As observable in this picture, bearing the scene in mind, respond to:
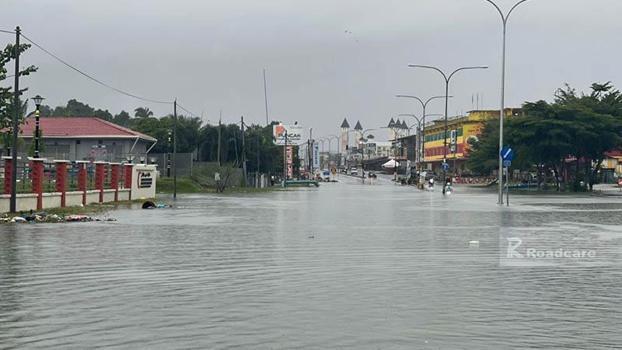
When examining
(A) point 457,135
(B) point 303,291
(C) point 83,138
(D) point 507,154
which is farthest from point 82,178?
(A) point 457,135

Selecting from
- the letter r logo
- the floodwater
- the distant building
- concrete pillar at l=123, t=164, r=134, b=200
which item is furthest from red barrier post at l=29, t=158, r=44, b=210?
the distant building

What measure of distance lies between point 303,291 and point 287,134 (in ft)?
454

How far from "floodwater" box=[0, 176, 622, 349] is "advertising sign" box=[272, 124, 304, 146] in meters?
130

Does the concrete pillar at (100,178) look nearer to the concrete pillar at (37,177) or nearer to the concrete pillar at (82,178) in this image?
the concrete pillar at (82,178)

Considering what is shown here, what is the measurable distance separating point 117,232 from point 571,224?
1409cm

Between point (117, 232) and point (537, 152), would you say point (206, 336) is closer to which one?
point (117, 232)

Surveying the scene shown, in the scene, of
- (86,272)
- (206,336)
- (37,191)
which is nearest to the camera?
(206,336)

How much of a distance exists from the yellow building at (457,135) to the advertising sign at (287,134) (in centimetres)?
2552

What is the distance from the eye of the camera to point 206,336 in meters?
8.72

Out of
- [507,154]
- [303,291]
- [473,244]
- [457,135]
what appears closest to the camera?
[303,291]

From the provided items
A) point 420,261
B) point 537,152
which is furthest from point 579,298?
point 537,152

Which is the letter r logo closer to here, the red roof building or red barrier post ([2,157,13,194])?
red barrier post ([2,157,13,194])

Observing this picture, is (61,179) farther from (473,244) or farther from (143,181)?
(473,244)

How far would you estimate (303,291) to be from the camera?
12148 mm
